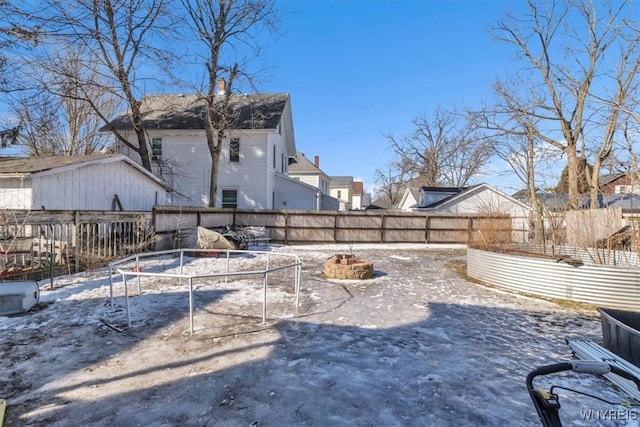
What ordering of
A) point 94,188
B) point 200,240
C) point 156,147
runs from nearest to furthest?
point 200,240, point 94,188, point 156,147

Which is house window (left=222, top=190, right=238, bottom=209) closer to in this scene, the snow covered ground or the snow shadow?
the snow covered ground

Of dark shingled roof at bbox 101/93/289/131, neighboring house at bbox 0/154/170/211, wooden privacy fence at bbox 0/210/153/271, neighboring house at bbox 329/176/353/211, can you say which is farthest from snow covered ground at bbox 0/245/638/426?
neighboring house at bbox 329/176/353/211

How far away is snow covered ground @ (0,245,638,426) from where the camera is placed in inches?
108

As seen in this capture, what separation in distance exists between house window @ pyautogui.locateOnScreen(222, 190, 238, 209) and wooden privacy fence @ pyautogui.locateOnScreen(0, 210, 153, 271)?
8914mm

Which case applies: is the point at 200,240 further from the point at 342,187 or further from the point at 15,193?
the point at 342,187

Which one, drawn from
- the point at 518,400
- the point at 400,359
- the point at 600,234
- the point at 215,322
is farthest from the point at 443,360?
the point at 600,234

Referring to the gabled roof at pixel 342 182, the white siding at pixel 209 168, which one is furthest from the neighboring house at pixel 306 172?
the gabled roof at pixel 342 182

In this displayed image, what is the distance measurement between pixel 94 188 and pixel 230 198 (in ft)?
28.0

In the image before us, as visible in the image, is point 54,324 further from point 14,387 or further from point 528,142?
point 528,142

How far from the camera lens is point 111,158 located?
11461 mm

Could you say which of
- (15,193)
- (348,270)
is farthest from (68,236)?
(348,270)

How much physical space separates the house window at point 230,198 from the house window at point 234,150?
1.79 m

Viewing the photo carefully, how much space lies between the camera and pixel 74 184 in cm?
1052

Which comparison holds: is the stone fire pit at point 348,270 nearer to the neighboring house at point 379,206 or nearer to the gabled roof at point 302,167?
the gabled roof at point 302,167
